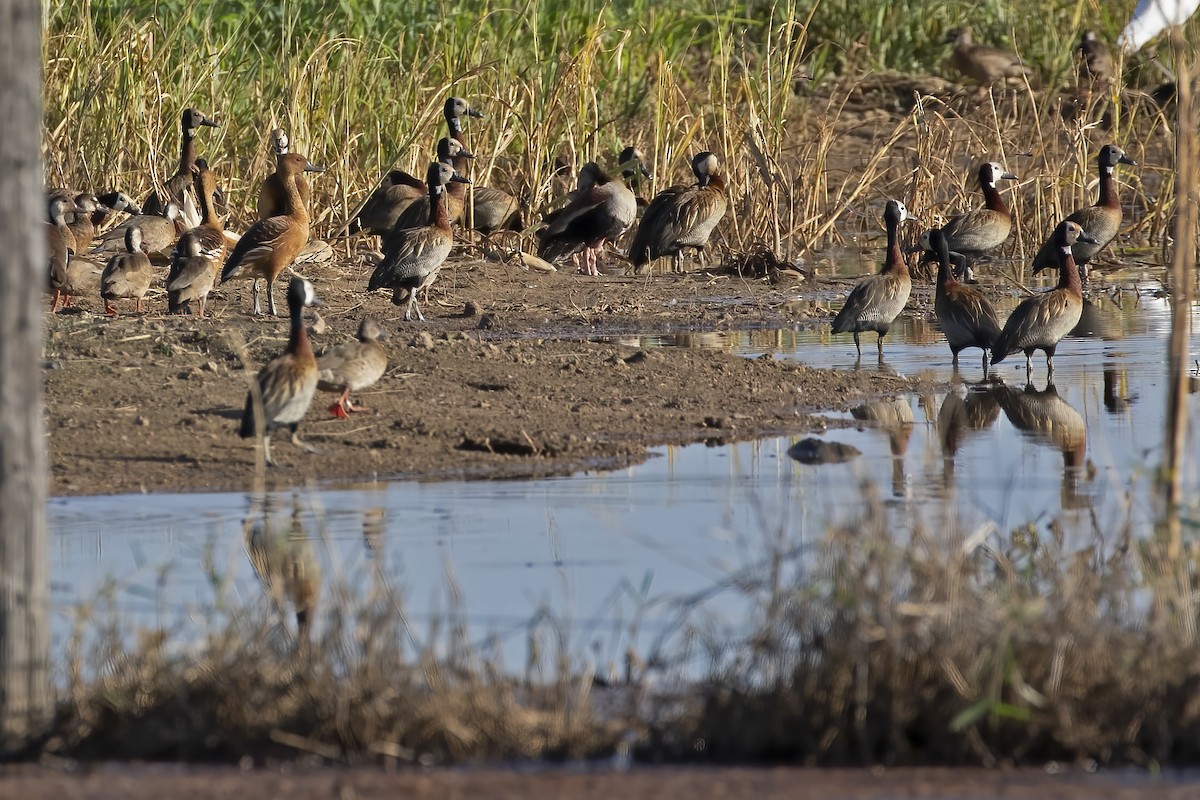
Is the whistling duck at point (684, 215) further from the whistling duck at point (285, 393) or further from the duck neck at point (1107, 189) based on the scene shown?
the whistling duck at point (285, 393)

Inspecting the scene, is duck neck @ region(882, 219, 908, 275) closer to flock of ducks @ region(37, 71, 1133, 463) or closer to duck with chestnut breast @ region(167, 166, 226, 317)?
flock of ducks @ region(37, 71, 1133, 463)

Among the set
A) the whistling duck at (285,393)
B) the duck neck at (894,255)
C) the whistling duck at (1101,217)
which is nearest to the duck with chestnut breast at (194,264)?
the whistling duck at (285,393)

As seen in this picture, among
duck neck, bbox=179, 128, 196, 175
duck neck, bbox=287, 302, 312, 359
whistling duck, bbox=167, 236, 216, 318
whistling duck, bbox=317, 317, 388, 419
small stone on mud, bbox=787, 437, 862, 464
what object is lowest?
small stone on mud, bbox=787, 437, 862, 464

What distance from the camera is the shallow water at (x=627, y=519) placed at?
5902mm

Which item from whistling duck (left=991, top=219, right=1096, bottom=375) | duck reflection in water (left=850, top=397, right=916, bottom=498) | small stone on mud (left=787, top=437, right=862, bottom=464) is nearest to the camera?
small stone on mud (left=787, top=437, right=862, bottom=464)

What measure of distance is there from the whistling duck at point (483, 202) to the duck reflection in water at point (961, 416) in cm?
640

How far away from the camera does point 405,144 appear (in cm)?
1725

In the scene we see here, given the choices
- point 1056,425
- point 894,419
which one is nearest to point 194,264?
point 894,419

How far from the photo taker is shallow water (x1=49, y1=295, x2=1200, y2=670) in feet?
19.4

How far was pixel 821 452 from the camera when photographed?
29.8 ft

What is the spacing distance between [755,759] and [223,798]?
1349 mm

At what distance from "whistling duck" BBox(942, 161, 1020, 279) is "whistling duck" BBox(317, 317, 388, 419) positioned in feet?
23.4

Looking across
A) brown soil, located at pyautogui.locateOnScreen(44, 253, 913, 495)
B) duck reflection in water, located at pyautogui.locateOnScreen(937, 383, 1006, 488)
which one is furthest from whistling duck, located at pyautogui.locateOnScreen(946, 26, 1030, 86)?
duck reflection in water, located at pyautogui.locateOnScreen(937, 383, 1006, 488)

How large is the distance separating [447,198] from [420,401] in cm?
664
